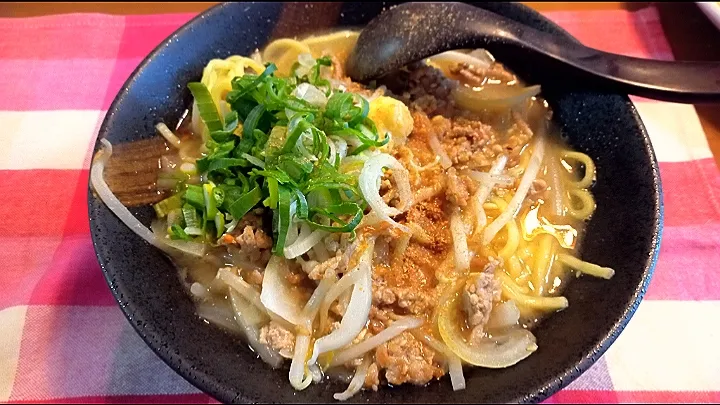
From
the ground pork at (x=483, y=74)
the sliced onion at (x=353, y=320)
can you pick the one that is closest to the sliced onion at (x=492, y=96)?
the ground pork at (x=483, y=74)

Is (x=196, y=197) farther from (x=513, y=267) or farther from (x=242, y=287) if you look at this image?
(x=513, y=267)

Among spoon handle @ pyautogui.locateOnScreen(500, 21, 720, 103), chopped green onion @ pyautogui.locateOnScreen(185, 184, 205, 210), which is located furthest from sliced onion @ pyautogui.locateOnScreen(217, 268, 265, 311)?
spoon handle @ pyautogui.locateOnScreen(500, 21, 720, 103)

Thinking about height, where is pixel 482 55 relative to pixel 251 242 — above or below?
above

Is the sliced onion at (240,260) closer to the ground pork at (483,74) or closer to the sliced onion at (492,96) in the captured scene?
the sliced onion at (492,96)

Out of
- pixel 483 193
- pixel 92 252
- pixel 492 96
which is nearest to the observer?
pixel 483 193

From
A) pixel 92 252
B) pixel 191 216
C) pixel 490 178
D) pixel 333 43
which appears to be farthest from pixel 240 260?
pixel 333 43

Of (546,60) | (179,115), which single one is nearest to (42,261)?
(179,115)

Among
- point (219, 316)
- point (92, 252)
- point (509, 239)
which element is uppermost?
point (509, 239)

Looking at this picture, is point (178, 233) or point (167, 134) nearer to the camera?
point (178, 233)
